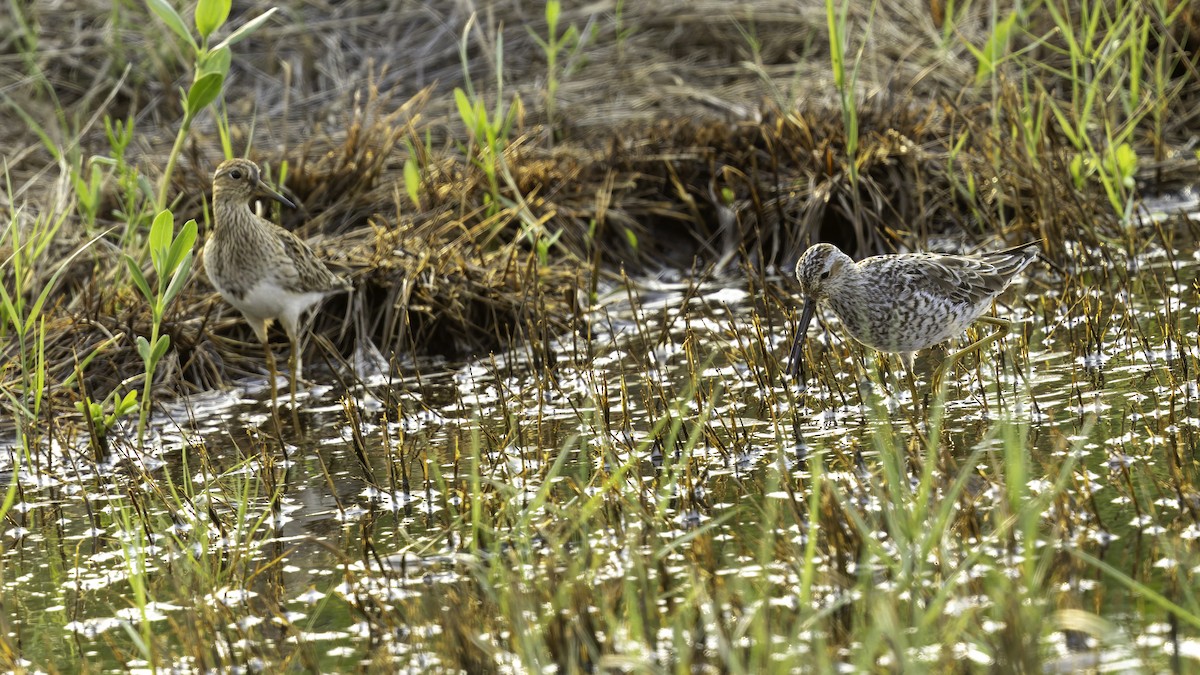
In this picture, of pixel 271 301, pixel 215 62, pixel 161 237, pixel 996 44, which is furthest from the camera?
pixel 996 44

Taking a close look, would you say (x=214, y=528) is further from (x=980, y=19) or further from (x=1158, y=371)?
(x=980, y=19)

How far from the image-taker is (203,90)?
6148 mm

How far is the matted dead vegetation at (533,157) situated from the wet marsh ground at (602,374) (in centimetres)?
4

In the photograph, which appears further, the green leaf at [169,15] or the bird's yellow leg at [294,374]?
the bird's yellow leg at [294,374]

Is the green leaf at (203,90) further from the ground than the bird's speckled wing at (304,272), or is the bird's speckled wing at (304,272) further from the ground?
the green leaf at (203,90)

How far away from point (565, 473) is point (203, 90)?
2155 millimetres

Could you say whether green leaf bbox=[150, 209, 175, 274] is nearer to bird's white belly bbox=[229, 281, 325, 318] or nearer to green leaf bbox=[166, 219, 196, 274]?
green leaf bbox=[166, 219, 196, 274]

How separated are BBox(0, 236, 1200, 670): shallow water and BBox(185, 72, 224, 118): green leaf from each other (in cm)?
139

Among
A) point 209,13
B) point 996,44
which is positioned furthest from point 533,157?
point 209,13

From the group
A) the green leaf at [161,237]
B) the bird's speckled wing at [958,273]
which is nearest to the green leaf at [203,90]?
the green leaf at [161,237]

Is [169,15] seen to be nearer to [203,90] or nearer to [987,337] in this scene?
[203,90]

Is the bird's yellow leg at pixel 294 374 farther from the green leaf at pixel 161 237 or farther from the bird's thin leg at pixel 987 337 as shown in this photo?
the bird's thin leg at pixel 987 337

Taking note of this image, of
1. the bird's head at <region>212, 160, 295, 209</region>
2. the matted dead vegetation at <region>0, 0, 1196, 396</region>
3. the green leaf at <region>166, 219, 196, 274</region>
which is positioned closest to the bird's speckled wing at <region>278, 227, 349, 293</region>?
the bird's head at <region>212, 160, 295, 209</region>

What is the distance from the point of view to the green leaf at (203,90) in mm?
6094
